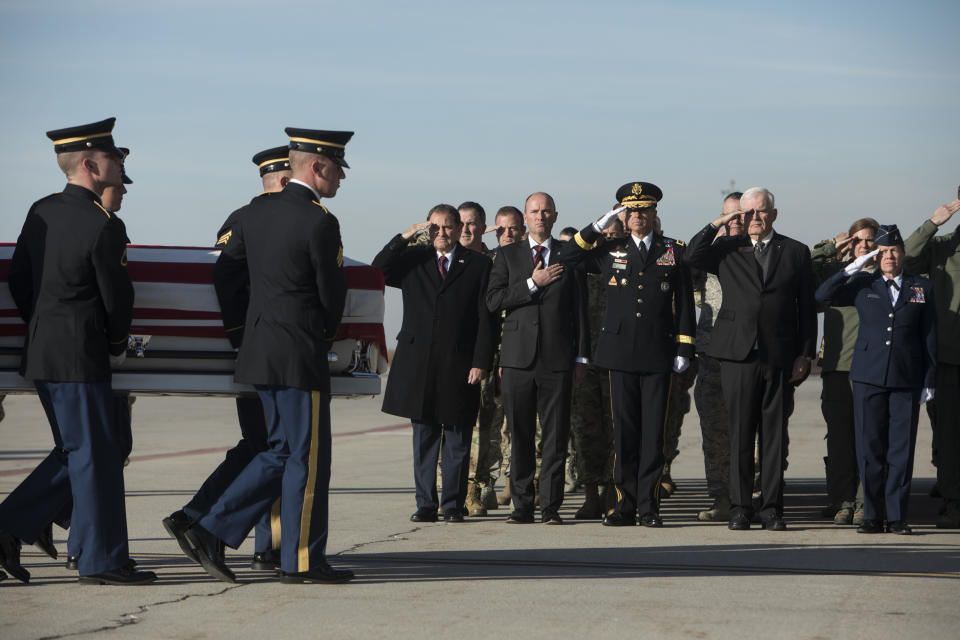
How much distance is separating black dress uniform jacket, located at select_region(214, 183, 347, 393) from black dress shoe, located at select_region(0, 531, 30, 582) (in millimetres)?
1172

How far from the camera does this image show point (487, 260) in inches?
312

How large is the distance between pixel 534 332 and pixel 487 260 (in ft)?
2.04

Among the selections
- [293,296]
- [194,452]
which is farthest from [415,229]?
[194,452]

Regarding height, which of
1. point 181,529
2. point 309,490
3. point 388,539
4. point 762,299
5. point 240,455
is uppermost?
point 762,299

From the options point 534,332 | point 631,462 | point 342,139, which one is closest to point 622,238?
point 534,332

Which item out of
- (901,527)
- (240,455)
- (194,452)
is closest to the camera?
(240,455)

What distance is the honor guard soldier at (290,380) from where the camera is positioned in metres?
5.12

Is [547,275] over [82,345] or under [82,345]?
over

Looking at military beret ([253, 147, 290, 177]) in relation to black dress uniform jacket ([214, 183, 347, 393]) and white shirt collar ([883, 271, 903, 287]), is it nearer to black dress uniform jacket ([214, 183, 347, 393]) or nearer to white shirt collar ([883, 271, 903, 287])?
black dress uniform jacket ([214, 183, 347, 393])

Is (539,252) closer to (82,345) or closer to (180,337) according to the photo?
(180,337)

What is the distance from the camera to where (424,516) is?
25.0 ft

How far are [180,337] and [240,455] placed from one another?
0.60 meters

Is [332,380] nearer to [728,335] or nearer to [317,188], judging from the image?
[317,188]

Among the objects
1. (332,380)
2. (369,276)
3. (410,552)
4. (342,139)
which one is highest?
(342,139)
